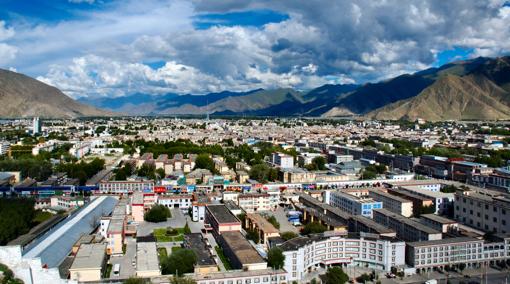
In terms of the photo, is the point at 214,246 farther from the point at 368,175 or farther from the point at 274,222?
the point at 368,175

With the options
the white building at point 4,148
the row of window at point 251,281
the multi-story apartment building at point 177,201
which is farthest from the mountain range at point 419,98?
the row of window at point 251,281

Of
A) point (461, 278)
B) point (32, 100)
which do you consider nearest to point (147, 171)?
point (461, 278)

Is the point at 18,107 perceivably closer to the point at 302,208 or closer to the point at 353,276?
the point at 302,208

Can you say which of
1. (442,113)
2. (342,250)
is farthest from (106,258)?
(442,113)

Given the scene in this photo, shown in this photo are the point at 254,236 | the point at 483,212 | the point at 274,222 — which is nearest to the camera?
the point at 254,236

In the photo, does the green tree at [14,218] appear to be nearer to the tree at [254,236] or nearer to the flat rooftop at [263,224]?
the tree at [254,236]

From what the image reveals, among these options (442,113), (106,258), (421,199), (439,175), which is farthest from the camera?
(442,113)

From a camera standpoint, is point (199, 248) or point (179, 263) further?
point (199, 248)
